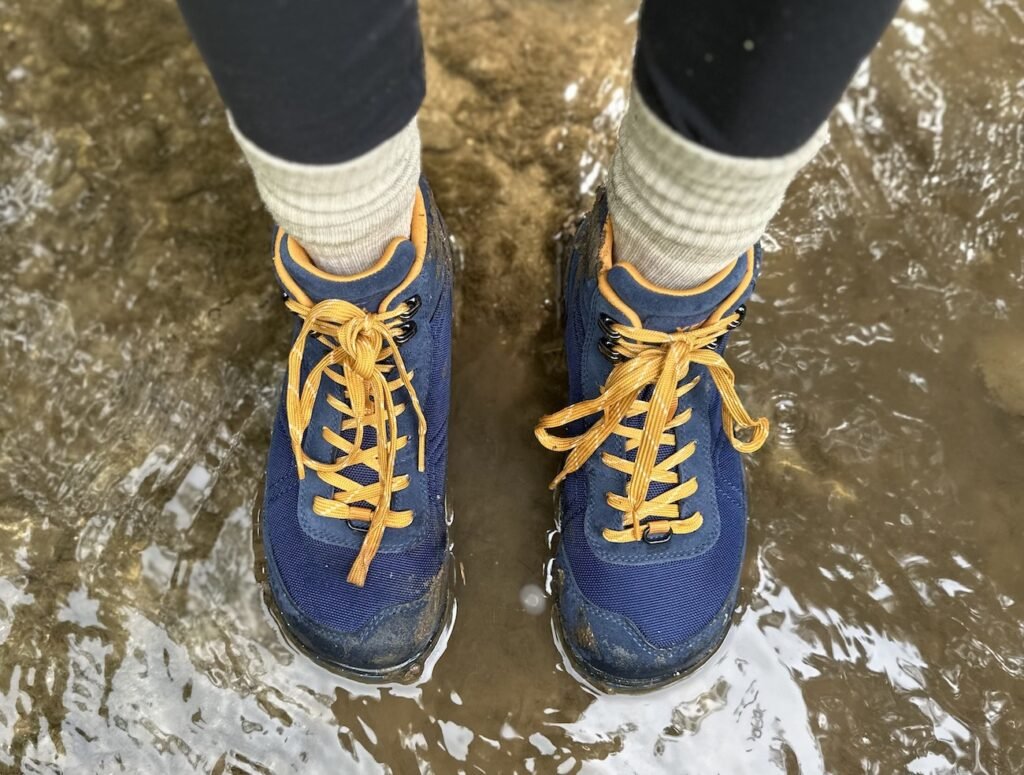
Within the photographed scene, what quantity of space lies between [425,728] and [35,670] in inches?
Answer: 18.3

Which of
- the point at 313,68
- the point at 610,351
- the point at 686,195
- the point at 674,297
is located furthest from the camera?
the point at 610,351

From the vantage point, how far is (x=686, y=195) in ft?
2.16

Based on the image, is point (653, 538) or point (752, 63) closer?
point (752, 63)

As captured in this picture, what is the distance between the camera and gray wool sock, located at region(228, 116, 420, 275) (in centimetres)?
64

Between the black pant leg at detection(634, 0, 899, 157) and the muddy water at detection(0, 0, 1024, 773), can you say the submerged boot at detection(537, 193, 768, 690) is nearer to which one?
the muddy water at detection(0, 0, 1024, 773)

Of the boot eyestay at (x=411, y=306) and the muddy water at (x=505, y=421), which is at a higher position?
the boot eyestay at (x=411, y=306)

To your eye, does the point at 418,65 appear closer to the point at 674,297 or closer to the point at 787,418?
the point at 674,297

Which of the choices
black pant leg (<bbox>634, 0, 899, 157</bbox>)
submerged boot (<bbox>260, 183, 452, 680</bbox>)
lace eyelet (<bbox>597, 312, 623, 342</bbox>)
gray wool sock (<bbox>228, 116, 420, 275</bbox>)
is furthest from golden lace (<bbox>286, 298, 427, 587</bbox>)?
black pant leg (<bbox>634, 0, 899, 157</bbox>)

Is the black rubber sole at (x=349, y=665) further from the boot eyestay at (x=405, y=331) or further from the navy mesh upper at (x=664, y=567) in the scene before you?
the boot eyestay at (x=405, y=331)

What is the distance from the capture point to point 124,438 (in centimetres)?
105

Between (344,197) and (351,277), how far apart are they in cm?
14

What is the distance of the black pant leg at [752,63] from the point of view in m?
0.52

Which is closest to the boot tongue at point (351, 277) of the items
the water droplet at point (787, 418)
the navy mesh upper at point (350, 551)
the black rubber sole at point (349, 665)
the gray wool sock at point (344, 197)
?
the gray wool sock at point (344, 197)

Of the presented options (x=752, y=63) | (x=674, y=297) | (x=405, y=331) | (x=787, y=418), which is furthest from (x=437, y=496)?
(x=752, y=63)
